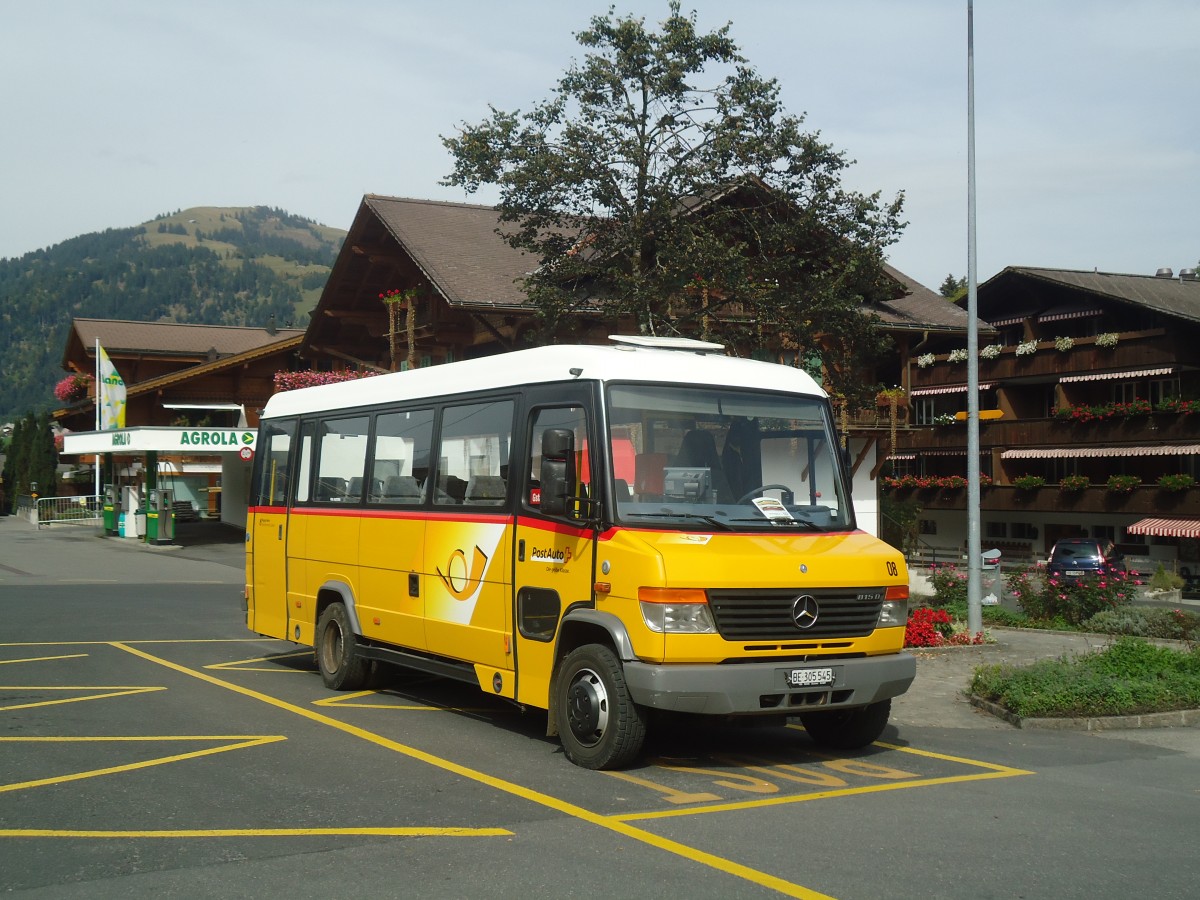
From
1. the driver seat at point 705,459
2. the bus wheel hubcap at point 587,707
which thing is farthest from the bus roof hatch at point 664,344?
the bus wheel hubcap at point 587,707

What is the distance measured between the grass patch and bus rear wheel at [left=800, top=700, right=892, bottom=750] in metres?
2.33

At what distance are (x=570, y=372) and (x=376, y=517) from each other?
3.29 metres

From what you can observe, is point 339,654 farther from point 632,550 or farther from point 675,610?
point 675,610

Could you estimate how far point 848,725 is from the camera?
9.85 metres

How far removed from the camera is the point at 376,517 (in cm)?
1205

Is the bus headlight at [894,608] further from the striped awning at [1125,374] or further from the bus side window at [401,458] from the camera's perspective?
the striped awning at [1125,374]

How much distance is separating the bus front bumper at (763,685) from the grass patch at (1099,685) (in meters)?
3.03

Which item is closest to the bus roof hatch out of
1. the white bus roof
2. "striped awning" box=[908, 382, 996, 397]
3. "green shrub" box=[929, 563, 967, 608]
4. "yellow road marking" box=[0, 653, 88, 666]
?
the white bus roof

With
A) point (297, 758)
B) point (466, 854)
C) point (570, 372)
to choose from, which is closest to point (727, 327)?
point (570, 372)

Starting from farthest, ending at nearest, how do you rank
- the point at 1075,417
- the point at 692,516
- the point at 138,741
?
1. the point at 1075,417
2. the point at 138,741
3. the point at 692,516

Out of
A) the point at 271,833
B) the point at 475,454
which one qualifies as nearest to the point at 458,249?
the point at 475,454

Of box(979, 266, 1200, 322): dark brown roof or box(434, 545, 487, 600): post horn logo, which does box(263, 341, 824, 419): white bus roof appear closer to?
box(434, 545, 487, 600): post horn logo

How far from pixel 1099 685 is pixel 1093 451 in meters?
42.4

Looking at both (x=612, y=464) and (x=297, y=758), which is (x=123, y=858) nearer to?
(x=297, y=758)
